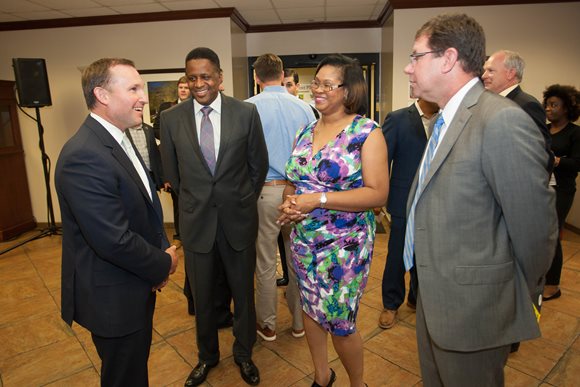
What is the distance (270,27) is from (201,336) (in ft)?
18.0

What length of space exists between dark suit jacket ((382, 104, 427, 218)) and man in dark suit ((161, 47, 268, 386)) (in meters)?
1.00

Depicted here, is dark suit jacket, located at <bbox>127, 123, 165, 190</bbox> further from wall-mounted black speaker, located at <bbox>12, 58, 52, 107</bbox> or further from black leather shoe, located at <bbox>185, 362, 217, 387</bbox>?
black leather shoe, located at <bbox>185, 362, 217, 387</bbox>

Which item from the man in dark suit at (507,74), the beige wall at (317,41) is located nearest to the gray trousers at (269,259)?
the man in dark suit at (507,74)

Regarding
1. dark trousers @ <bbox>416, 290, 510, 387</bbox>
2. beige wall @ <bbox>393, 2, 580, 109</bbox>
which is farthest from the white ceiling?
dark trousers @ <bbox>416, 290, 510, 387</bbox>

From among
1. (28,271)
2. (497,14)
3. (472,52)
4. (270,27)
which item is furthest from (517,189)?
(270,27)

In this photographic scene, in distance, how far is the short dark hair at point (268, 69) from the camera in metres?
2.60

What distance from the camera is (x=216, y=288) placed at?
2.19 meters

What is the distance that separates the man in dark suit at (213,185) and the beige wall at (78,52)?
11.6 ft

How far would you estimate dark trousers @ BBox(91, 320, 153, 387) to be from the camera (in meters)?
1.43

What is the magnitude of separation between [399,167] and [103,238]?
201cm

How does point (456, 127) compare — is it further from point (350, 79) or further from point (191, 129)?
point (191, 129)

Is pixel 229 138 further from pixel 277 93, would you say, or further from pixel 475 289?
pixel 475 289

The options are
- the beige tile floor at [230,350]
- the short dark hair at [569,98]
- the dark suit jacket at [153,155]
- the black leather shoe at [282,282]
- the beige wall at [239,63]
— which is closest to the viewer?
the beige tile floor at [230,350]

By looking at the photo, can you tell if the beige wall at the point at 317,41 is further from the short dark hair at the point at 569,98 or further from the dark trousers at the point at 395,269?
the dark trousers at the point at 395,269
